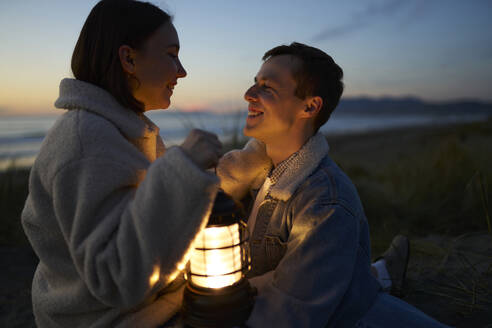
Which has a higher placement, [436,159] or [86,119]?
[86,119]

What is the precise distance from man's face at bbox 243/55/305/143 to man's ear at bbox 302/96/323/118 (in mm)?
34

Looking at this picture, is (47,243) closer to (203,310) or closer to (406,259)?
(203,310)

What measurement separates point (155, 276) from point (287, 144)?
51.2 inches

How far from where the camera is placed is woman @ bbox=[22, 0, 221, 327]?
1253mm

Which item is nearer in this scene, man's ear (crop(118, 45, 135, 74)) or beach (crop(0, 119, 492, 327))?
man's ear (crop(118, 45, 135, 74))

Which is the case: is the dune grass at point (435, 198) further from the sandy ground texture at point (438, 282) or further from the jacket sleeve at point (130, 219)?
the jacket sleeve at point (130, 219)

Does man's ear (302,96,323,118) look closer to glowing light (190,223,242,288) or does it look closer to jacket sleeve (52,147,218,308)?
glowing light (190,223,242,288)

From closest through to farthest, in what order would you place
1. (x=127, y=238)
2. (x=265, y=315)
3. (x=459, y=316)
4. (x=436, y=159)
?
1. (x=127, y=238)
2. (x=265, y=315)
3. (x=459, y=316)
4. (x=436, y=159)

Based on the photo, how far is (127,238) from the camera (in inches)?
48.7

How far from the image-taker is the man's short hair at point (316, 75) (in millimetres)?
2229

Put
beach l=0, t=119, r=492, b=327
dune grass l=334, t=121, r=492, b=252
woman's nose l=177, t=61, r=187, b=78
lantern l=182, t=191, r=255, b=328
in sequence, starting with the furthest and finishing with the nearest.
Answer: dune grass l=334, t=121, r=492, b=252 → beach l=0, t=119, r=492, b=327 → woman's nose l=177, t=61, r=187, b=78 → lantern l=182, t=191, r=255, b=328

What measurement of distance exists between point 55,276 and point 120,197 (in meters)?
0.63

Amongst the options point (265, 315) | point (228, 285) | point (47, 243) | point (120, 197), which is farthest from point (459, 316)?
point (47, 243)

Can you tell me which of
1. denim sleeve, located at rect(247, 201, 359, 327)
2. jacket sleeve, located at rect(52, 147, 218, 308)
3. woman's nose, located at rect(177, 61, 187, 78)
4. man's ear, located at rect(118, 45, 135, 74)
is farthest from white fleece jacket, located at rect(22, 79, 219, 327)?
denim sleeve, located at rect(247, 201, 359, 327)
